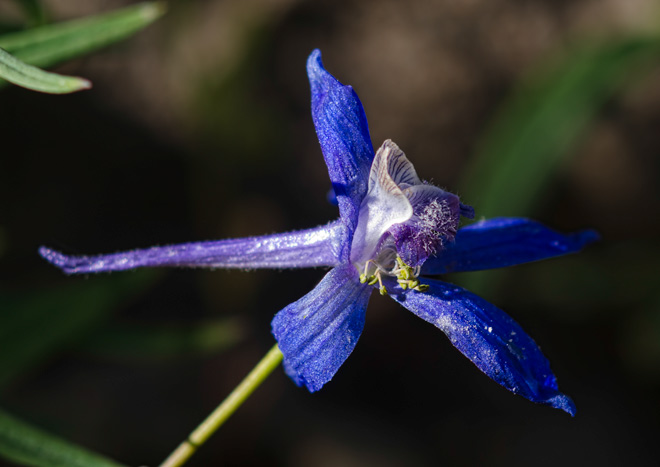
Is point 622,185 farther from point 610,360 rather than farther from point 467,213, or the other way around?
point 467,213

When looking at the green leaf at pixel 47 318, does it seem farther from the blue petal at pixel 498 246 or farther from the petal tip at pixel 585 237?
the petal tip at pixel 585 237

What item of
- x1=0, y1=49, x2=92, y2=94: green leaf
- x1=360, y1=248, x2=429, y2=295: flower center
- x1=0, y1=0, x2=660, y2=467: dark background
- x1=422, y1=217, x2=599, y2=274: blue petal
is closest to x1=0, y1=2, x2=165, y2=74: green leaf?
x1=0, y1=49, x2=92, y2=94: green leaf

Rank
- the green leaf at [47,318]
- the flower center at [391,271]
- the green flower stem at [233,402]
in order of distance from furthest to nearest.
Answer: the green leaf at [47,318]
the flower center at [391,271]
the green flower stem at [233,402]

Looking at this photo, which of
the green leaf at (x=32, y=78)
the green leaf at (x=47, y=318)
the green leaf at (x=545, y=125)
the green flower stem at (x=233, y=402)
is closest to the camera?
the green leaf at (x=32, y=78)

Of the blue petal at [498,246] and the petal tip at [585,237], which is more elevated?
the blue petal at [498,246]

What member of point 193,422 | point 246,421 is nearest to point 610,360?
point 246,421

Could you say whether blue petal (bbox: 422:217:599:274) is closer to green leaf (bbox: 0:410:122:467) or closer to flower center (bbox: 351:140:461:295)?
flower center (bbox: 351:140:461:295)

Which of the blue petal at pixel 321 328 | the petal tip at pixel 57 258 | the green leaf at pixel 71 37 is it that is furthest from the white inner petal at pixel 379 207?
the green leaf at pixel 71 37
